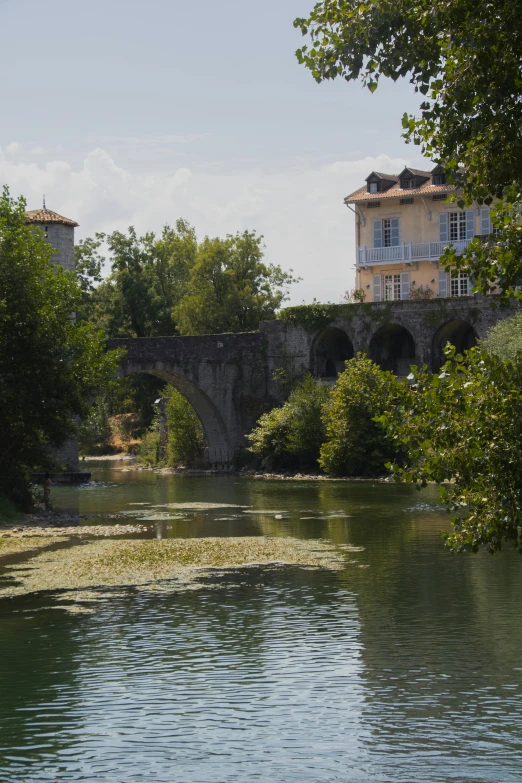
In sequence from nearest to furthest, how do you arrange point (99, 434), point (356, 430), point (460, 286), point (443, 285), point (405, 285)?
point (356, 430), point (460, 286), point (443, 285), point (405, 285), point (99, 434)

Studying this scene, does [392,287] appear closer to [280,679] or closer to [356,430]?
[356,430]

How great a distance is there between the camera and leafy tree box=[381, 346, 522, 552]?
32.7ft

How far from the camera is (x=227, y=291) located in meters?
63.3

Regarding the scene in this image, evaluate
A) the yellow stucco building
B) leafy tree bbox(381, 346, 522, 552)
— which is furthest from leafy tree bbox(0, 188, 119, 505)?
A: the yellow stucco building

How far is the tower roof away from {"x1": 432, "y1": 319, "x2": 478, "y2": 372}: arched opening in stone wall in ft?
49.1

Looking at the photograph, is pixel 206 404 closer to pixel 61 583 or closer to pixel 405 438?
pixel 61 583

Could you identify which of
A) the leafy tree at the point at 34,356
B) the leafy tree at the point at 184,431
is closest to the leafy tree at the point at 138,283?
the leafy tree at the point at 184,431

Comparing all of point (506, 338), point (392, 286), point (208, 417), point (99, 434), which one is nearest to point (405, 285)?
point (392, 286)

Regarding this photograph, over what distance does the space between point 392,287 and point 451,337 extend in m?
7.67

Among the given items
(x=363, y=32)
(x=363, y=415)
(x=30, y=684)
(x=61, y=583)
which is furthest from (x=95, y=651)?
(x=363, y=415)

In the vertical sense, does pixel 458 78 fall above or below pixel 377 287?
below

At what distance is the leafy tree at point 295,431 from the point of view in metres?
44.9

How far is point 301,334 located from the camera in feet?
161

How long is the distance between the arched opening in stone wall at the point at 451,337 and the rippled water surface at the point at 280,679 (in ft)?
89.1
